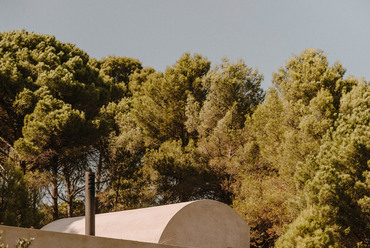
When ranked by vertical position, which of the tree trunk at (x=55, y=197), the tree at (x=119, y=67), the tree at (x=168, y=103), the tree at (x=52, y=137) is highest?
the tree at (x=119, y=67)

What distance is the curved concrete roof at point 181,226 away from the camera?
11484 millimetres

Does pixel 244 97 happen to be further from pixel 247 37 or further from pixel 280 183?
pixel 280 183

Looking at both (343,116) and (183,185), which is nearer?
(343,116)

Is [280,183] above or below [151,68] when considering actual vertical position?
below

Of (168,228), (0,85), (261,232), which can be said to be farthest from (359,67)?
(0,85)

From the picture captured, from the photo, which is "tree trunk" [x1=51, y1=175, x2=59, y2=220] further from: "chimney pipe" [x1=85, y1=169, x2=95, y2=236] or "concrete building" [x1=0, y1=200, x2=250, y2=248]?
"chimney pipe" [x1=85, y1=169, x2=95, y2=236]

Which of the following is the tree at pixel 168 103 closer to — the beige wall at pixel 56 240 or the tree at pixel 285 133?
the tree at pixel 285 133

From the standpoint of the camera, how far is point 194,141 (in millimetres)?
24234

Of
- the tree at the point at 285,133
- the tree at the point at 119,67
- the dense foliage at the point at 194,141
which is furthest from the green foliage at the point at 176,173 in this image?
the tree at the point at 119,67

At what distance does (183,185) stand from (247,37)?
337 inches

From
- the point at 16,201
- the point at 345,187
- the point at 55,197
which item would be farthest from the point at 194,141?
the point at 16,201

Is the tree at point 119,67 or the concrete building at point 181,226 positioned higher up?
the tree at point 119,67

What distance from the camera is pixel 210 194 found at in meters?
23.4

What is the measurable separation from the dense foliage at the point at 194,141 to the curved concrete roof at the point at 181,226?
193 cm
